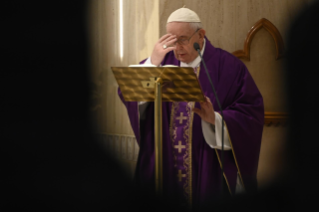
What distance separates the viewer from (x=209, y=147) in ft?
8.75

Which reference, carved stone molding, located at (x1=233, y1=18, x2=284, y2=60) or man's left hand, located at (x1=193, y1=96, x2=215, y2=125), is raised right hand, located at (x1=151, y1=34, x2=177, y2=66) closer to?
man's left hand, located at (x1=193, y1=96, x2=215, y2=125)

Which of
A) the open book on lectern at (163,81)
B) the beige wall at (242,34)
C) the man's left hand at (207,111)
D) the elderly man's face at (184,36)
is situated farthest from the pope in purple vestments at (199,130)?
the open book on lectern at (163,81)

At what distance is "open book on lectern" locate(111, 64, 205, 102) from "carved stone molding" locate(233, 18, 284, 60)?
1399 mm

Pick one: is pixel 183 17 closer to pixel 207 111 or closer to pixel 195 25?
pixel 195 25

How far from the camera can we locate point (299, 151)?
3.90 ft

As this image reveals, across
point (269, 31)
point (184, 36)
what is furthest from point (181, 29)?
point (269, 31)

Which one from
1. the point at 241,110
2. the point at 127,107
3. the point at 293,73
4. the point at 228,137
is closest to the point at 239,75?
the point at 241,110

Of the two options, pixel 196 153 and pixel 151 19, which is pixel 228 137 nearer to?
pixel 196 153

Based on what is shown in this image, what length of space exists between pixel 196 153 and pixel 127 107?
0.61m

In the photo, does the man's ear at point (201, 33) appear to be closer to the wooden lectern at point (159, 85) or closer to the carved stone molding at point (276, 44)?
the carved stone molding at point (276, 44)

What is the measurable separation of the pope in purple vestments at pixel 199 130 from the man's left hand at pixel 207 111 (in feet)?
0.45

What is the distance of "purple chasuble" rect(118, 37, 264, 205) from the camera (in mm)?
2615

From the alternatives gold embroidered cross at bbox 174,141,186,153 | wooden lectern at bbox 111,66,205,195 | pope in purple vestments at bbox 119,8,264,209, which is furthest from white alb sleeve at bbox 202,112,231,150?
wooden lectern at bbox 111,66,205,195

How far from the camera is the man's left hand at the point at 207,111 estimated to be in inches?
94.3
